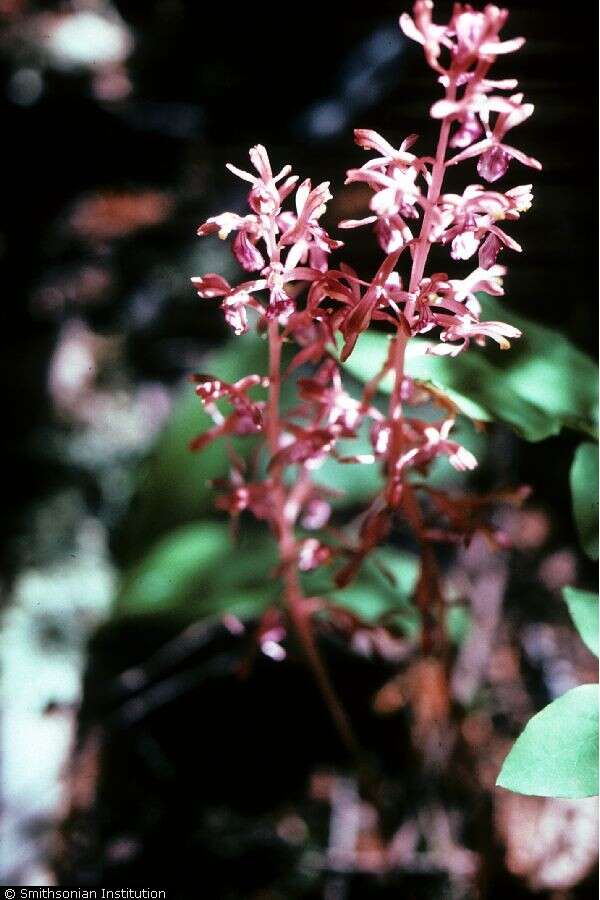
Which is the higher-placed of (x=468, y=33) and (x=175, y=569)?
(x=468, y=33)

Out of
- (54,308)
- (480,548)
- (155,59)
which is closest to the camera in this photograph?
(480,548)

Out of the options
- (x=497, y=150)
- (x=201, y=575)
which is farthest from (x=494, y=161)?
(x=201, y=575)

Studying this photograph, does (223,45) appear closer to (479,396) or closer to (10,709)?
(479,396)

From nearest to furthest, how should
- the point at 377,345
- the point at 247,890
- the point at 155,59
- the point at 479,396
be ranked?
1. the point at 479,396
2. the point at 377,345
3. the point at 247,890
4. the point at 155,59

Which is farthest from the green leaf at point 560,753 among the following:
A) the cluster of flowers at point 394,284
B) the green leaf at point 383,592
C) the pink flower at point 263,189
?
the pink flower at point 263,189

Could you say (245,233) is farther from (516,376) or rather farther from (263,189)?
(516,376)

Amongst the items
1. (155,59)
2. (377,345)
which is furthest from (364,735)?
(155,59)
